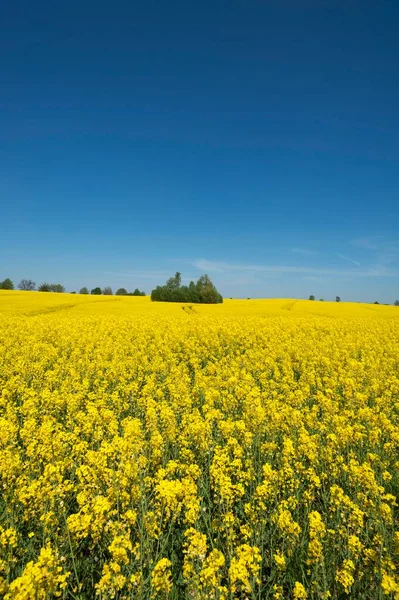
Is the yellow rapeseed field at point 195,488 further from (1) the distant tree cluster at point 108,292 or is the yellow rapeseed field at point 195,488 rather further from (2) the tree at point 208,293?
(1) the distant tree cluster at point 108,292

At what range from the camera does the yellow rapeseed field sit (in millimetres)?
2713

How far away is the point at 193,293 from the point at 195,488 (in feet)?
185

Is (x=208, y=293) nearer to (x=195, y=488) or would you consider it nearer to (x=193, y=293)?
(x=193, y=293)

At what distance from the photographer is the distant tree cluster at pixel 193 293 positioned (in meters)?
58.2

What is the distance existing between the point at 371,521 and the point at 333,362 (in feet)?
24.6

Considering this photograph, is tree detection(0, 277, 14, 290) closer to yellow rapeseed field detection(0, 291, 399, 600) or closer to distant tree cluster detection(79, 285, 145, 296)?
distant tree cluster detection(79, 285, 145, 296)

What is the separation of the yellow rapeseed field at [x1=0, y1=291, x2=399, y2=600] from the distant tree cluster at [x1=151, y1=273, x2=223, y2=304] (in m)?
47.2

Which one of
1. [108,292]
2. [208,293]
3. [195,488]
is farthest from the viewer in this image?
[108,292]

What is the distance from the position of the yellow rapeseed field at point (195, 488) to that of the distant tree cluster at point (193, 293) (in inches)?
1858

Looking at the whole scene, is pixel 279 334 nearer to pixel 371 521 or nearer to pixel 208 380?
pixel 208 380

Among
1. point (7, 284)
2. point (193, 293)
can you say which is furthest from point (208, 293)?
point (7, 284)

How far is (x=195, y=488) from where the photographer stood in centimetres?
331

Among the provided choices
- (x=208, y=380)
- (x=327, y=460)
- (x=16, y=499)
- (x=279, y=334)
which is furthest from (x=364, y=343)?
(x=16, y=499)

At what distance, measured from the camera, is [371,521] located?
374cm
